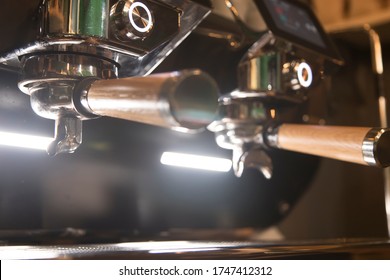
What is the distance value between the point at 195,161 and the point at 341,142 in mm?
306

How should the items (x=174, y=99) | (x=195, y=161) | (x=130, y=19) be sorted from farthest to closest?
(x=195, y=161) < (x=130, y=19) < (x=174, y=99)

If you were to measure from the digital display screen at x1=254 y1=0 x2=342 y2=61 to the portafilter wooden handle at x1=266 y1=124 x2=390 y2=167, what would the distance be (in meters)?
0.11

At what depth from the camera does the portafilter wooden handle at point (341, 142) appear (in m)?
0.47

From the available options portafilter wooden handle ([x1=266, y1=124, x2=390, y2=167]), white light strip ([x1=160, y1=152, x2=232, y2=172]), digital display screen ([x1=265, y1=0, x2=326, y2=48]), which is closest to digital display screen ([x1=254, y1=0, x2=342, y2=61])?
digital display screen ([x1=265, y1=0, x2=326, y2=48])

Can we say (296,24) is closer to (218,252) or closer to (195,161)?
(195,161)

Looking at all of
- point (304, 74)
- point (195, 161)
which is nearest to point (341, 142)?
point (304, 74)

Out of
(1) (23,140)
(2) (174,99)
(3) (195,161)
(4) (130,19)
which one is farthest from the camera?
(3) (195,161)

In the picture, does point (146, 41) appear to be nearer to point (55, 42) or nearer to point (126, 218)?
point (55, 42)

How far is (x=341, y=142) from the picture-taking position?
49 cm

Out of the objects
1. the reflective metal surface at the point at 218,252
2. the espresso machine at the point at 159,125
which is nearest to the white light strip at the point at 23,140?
the espresso machine at the point at 159,125

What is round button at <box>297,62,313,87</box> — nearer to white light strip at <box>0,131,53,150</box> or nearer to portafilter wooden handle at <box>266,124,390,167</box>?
portafilter wooden handle at <box>266,124,390,167</box>

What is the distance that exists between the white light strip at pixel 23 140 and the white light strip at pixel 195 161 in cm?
20

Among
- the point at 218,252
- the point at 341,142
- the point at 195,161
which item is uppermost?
the point at 195,161
